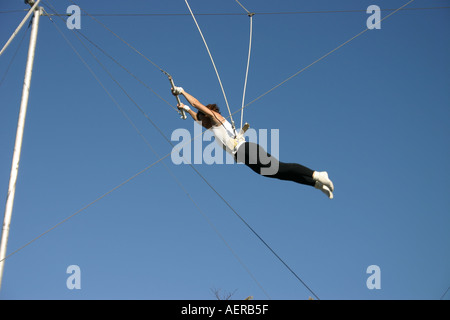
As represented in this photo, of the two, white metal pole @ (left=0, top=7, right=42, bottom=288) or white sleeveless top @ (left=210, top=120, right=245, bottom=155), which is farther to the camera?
white sleeveless top @ (left=210, top=120, right=245, bottom=155)

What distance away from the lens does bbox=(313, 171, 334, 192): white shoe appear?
624cm

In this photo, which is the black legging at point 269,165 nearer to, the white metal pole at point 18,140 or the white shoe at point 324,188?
the white shoe at point 324,188

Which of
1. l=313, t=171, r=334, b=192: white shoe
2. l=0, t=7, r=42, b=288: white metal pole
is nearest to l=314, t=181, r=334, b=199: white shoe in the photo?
l=313, t=171, r=334, b=192: white shoe

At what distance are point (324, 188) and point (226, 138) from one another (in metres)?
1.41

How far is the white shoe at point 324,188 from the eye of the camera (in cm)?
631

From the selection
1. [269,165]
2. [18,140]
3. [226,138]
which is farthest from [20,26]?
[269,165]

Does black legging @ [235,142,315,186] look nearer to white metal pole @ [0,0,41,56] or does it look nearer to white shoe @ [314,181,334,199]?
white shoe @ [314,181,334,199]

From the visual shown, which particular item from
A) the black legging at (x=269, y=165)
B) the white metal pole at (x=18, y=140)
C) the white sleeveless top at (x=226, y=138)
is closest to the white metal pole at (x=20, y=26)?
the white metal pole at (x=18, y=140)

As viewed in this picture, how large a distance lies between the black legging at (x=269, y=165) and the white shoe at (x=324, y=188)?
6 cm

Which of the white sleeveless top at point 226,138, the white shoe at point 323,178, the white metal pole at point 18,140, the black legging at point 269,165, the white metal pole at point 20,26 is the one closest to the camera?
the white shoe at point 323,178

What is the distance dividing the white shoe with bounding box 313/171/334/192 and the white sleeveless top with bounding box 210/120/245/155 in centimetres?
106

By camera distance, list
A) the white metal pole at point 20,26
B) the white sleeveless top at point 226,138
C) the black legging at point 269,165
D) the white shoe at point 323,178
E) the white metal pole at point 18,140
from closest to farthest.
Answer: the white shoe at point 323,178
the black legging at point 269,165
the white metal pole at point 18,140
the white sleeveless top at point 226,138
the white metal pole at point 20,26
